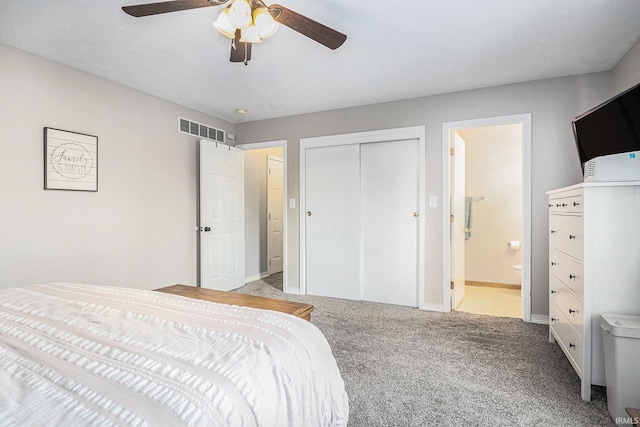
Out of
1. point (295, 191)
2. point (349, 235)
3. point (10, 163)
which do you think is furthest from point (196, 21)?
point (349, 235)

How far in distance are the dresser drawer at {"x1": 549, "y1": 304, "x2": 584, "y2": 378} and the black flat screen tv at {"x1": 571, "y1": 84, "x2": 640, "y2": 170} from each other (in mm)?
1132

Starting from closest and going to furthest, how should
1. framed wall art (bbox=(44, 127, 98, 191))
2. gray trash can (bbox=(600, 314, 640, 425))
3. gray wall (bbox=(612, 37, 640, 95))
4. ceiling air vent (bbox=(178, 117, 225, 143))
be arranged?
gray trash can (bbox=(600, 314, 640, 425)) < gray wall (bbox=(612, 37, 640, 95)) < framed wall art (bbox=(44, 127, 98, 191)) < ceiling air vent (bbox=(178, 117, 225, 143))

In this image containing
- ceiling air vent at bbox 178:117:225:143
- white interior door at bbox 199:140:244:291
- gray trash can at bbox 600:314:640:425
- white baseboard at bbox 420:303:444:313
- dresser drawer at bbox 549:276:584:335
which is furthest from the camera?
white interior door at bbox 199:140:244:291

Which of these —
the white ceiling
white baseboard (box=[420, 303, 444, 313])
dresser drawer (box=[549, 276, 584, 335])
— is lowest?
white baseboard (box=[420, 303, 444, 313])

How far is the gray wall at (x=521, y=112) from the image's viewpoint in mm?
3021

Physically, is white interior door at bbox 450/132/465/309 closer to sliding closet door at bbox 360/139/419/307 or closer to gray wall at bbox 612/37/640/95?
sliding closet door at bbox 360/139/419/307

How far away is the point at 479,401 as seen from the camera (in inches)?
71.6

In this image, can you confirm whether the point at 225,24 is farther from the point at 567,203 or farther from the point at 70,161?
the point at 567,203

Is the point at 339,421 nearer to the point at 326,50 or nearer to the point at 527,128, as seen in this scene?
the point at 326,50

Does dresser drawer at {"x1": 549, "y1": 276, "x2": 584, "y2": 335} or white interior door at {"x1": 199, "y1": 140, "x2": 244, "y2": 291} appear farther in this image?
white interior door at {"x1": 199, "y1": 140, "x2": 244, "y2": 291}

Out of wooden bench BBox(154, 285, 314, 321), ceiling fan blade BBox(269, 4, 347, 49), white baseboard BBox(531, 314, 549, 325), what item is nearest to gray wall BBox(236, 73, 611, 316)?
white baseboard BBox(531, 314, 549, 325)

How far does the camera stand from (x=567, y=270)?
214 centimetres

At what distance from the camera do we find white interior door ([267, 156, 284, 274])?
5.45 metres

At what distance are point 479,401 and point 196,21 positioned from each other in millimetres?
2990
